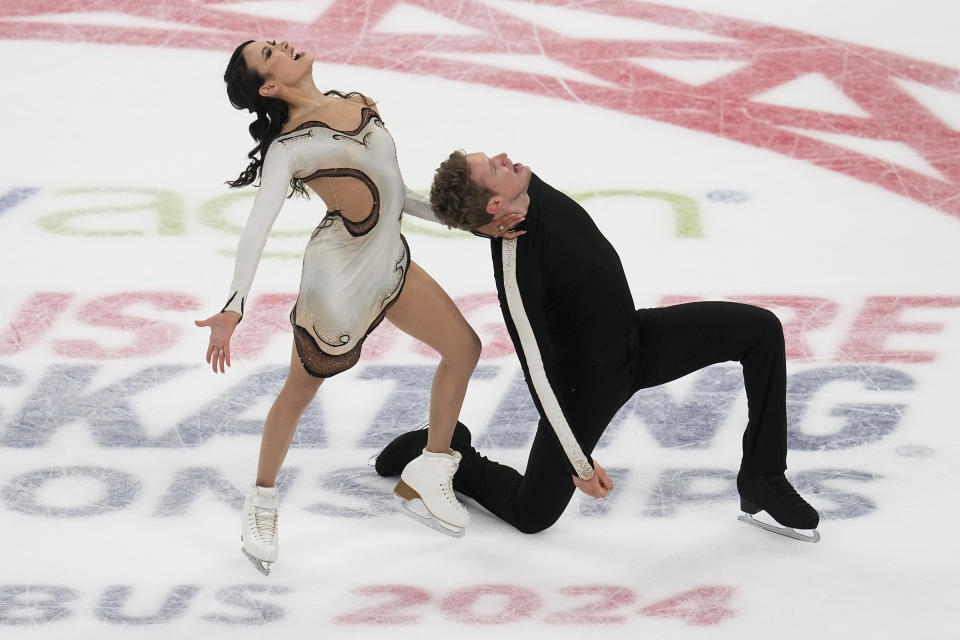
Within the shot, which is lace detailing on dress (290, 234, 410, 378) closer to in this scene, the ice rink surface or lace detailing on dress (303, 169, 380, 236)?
lace detailing on dress (303, 169, 380, 236)

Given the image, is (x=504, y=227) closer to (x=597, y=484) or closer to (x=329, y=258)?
(x=329, y=258)

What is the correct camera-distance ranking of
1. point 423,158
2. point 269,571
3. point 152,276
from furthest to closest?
point 423,158, point 152,276, point 269,571

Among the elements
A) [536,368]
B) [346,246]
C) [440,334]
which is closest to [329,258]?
[346,246]

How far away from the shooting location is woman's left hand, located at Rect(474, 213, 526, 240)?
12.1ft

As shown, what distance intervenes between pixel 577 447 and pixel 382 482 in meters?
0.94

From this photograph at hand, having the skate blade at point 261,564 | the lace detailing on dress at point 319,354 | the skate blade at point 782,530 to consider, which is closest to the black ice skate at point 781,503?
the skate blade at point 782,530

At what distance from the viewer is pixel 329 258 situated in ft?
13.0

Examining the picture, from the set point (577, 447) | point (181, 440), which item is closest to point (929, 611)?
point (577, 447)

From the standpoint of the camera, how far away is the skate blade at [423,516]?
4.27m

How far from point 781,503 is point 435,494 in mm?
1030

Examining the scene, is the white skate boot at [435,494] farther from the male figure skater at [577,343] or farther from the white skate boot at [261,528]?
the white skate boot at [261,528]

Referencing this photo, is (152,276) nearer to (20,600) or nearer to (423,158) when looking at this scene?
(423,158)

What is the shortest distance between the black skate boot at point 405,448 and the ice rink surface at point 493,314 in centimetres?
9

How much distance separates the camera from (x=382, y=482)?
4559mm
